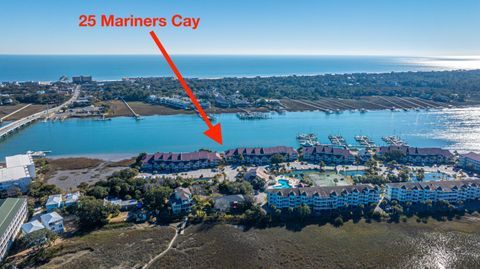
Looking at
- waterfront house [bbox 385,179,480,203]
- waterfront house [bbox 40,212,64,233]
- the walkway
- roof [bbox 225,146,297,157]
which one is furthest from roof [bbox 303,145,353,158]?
waterfront house [bbox 40,212,64,233]

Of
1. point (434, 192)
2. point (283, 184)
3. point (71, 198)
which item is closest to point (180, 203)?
point (71, 198)

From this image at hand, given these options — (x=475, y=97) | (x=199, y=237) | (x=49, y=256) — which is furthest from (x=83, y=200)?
(x=475, y=97)

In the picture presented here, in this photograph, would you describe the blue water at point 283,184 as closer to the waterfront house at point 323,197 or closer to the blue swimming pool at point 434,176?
the waterfront house at point 323,197

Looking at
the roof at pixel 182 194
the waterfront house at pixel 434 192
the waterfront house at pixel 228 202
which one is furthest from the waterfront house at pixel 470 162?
the roof at pixel 182 194

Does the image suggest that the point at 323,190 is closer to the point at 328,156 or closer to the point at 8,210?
the point at 328,156

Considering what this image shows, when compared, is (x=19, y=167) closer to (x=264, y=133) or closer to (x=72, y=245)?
(x=72, y=245)
